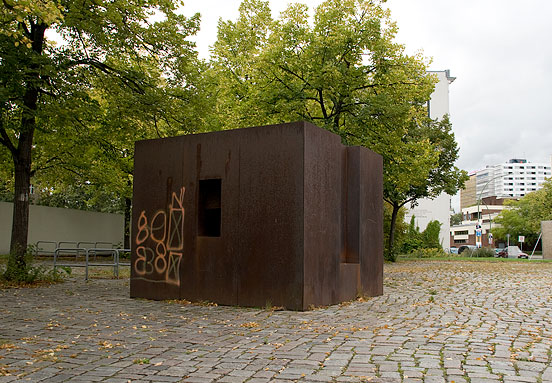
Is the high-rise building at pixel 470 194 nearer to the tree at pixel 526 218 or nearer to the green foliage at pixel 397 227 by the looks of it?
the tree at pixel 526 218

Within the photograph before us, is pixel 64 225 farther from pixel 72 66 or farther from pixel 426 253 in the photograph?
pixel 426 253

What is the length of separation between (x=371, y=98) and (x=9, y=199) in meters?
26.7

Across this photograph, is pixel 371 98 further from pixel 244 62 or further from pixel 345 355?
pixel 345 355

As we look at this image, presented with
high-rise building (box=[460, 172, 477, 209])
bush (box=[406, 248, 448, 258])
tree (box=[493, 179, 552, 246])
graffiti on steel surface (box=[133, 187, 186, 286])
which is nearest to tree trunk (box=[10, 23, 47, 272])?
graffiti on steel surface (box=[133, 187, 186, 286])

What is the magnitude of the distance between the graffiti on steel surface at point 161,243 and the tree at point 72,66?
381 centimetres

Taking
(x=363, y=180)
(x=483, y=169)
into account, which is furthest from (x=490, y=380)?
(x=483, y=169)

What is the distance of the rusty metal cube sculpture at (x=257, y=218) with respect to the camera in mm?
8766

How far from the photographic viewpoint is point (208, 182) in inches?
395

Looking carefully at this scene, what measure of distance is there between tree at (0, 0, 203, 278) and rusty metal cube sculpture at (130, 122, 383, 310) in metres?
3.12

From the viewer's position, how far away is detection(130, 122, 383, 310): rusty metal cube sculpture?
28.8 ft

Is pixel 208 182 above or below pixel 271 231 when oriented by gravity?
above

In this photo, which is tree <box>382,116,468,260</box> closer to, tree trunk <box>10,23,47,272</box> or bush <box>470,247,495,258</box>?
bush <box>470,247,495,258</box>

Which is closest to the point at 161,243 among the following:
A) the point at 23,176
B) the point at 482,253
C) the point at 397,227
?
the point at 23,176

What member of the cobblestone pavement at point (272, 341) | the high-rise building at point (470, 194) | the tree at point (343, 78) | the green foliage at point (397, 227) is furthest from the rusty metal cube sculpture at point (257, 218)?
the high-rise building at point (470, 194)
